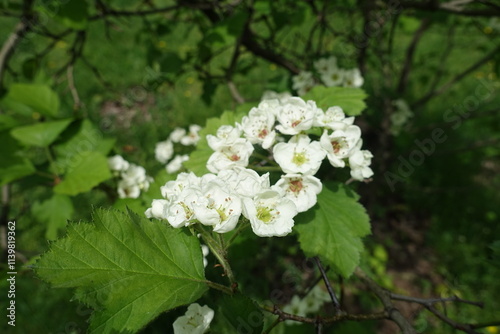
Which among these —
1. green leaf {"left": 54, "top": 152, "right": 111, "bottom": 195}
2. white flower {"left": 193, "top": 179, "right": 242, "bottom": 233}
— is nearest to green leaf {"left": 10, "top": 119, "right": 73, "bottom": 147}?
green leaf {"left": 54, "top": 152, "right": 111, "bottom": 195}

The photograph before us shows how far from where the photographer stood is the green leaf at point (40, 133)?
1.96m

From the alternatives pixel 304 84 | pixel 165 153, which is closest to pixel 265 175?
pixel 304 84

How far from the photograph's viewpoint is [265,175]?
1166 millimetres

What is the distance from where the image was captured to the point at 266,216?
1.21m

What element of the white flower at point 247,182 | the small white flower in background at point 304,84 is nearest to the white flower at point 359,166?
the white flower at point 247,182

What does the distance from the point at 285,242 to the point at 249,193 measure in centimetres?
300

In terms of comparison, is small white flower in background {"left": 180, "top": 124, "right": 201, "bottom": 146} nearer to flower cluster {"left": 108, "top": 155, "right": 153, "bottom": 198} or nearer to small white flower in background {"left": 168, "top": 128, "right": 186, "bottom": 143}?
small white flower in background {"left": 168, "top": 128, "right": 186, "bottom": 143}

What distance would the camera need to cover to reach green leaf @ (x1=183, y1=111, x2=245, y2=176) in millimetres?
1580

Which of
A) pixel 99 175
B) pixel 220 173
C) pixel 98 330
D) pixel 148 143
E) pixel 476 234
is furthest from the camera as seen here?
pixel 148 143

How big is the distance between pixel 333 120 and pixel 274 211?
53cm

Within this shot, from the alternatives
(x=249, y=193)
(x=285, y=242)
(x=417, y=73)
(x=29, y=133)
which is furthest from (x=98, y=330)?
(x=417, y=73)

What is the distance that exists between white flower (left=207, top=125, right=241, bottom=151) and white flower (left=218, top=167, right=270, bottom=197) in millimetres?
235

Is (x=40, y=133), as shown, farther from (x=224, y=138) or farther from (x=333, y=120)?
(x=333, y=120)

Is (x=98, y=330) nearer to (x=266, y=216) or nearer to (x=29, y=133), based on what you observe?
(x=266, y=216)
